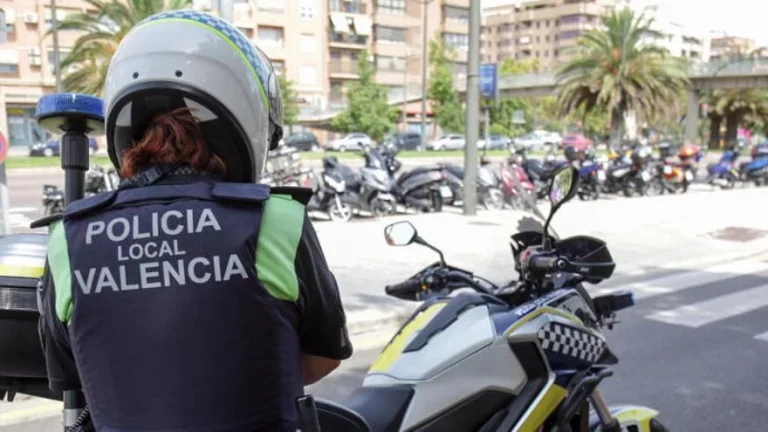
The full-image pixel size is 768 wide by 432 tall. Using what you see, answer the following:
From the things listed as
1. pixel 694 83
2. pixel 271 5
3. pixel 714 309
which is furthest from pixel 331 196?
pixel 271 5

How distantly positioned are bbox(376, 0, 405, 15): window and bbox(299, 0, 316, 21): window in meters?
6.81

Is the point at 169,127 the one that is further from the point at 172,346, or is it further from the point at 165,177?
the point at 172,346

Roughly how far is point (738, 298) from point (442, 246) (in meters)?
3.57

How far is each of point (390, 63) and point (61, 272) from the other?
59378 millimetres

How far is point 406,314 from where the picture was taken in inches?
242

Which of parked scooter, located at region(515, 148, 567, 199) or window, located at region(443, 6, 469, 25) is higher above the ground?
window, located at region(443, 6, 469, 25)

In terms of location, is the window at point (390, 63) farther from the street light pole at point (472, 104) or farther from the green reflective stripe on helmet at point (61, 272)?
the green reflective stripe on helmet at point (61, 272)

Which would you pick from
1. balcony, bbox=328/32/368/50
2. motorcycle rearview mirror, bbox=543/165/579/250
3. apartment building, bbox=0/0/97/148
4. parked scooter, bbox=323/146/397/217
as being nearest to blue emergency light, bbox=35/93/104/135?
motorcycle rearview mirror, bbox=543/165/579/250

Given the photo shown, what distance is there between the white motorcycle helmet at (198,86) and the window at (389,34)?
5841cm

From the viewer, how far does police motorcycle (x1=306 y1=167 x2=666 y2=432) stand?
2213 millimetres

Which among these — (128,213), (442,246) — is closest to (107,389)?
(128,213)

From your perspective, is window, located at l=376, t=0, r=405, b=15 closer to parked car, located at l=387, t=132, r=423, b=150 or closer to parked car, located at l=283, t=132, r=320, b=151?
parked car, located at l=387, t=132, r=423, b=150

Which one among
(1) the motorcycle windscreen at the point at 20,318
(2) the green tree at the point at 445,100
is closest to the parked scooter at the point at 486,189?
(1) the motorcycle windscreen at the point at 20,318

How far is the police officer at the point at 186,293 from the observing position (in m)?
1.31
